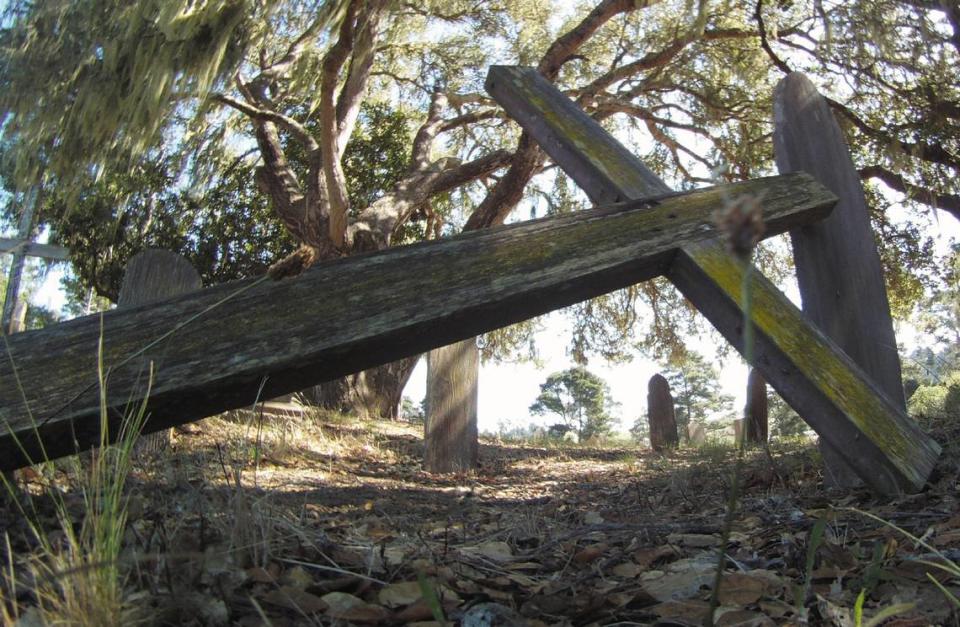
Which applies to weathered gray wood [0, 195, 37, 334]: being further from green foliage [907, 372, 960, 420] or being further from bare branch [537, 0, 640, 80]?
green foliage [907, 372, 960, 420]

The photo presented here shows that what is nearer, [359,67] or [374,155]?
[359,67]

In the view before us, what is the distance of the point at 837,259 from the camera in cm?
302

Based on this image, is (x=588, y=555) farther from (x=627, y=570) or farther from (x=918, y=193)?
(x=918, y=193)

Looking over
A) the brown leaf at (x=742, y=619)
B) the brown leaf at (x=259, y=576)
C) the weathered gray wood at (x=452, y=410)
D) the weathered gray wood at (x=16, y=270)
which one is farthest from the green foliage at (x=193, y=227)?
the brown leaf at (x=742, y=619)

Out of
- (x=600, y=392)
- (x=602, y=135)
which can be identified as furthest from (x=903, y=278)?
(x=600, y=392)

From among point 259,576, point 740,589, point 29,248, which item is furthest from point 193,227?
point 740,589

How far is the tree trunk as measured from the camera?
927cm

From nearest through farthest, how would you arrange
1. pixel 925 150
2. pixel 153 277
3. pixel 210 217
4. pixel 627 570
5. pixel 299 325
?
1. pixel 299 325
2. pixel 627 570
3. pixel 153 277
4. pixel 925 150
5. pixel 210 217

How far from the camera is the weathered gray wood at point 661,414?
9516 millimetres

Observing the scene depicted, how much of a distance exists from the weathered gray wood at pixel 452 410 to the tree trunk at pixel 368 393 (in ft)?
9.48

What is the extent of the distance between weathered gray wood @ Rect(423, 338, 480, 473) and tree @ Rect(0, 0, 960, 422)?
149 cm

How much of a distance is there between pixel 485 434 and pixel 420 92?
602 centimetres

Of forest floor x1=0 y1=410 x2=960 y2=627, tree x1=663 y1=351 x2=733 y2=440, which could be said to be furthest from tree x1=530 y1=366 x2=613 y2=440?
forest floor x1=0 y1=410 x2=960 y2=627

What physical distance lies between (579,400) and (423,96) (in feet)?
71.1
